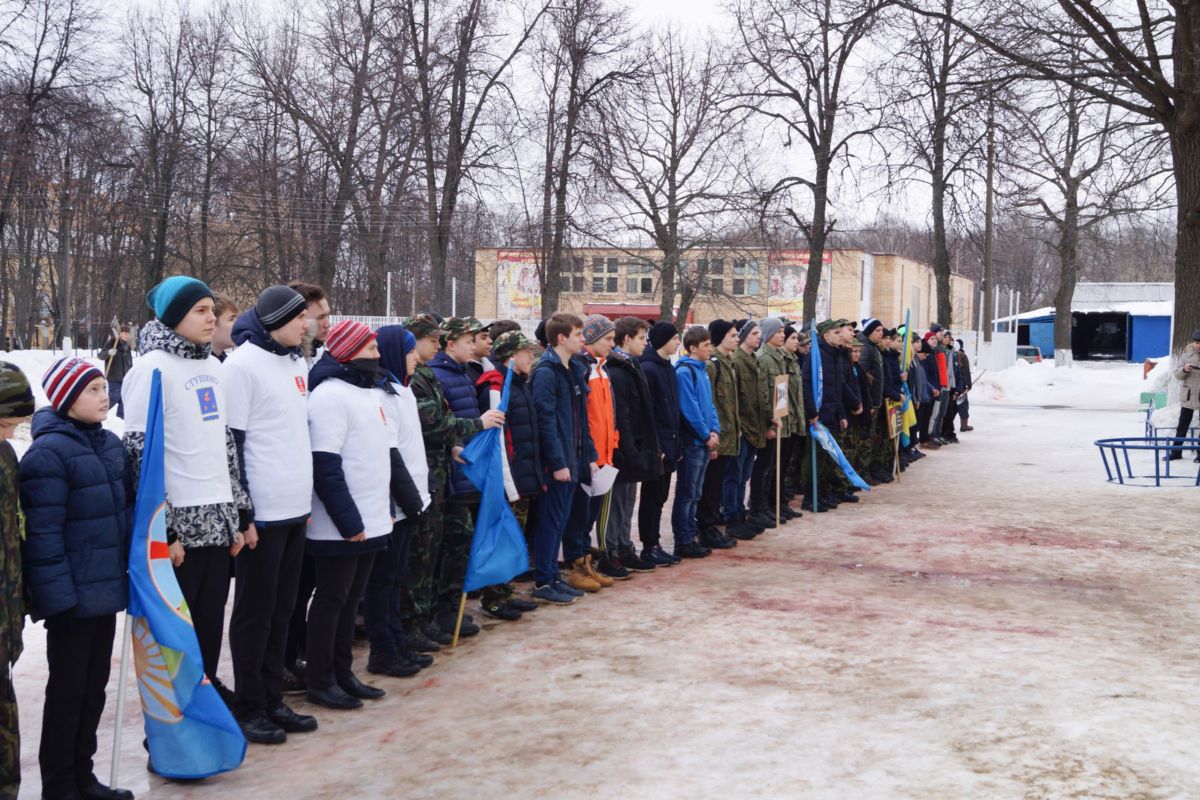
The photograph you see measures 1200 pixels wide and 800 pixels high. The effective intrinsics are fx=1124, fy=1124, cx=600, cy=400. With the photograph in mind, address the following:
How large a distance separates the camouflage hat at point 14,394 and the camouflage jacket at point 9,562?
0.42ft

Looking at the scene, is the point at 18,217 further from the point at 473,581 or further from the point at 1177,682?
the point at 1177,682

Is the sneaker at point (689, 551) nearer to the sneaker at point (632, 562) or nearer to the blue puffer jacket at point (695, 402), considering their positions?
the sneaker at point (632, 562)

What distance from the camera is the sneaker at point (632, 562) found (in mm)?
8469

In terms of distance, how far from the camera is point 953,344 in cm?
1947

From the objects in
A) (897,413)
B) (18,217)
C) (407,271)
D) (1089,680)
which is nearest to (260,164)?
(407,271)

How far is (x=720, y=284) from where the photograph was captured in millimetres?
39562

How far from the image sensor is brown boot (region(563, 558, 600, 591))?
7.72 metres

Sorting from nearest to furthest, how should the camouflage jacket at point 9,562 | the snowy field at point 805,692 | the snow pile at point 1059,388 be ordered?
the camouflage jacket at point 9,562
the snowy field at point 805,692
the snow pile at point 1059,388

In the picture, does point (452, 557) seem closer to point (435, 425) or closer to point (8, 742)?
point (435, 425)

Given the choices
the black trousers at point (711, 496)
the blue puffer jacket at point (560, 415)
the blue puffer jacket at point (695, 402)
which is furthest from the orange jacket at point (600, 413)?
the black trousers at point (711, 496)

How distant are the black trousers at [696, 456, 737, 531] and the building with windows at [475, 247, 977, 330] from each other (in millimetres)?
20980

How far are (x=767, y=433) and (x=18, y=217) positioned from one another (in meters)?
32.7

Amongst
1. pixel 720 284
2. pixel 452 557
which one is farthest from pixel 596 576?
pixel 720 284

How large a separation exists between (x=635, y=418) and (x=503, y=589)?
69.3 inches
